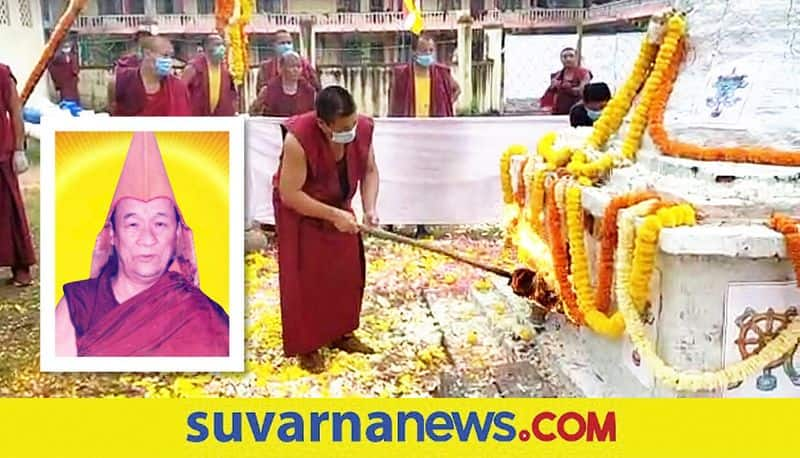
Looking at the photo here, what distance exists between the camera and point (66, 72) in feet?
5.86

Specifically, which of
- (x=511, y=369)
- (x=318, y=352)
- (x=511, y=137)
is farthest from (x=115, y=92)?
(x=511, y=369)

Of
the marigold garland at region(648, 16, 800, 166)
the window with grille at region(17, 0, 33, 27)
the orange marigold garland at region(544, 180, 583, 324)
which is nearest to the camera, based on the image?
the marigold garland at region(648, 16, 800, 166)

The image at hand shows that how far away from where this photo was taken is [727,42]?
1819mm

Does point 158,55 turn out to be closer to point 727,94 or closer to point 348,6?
point 348,6

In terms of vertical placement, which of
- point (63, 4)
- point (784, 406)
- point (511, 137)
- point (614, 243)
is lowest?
point (784, 406)

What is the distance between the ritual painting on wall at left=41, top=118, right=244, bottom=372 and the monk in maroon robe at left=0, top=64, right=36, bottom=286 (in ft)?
0.25

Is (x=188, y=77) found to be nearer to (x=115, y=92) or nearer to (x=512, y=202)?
(x=115, y=92)

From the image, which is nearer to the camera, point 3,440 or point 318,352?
point 3,440

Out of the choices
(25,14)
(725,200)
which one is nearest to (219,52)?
(25,14)

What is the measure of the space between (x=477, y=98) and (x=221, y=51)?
57 cm

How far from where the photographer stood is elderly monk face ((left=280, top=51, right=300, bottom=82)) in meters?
1.78

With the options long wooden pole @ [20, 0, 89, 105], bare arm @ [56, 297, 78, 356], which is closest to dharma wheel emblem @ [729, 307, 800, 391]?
bare arm @ [56, 297, 78, 356]

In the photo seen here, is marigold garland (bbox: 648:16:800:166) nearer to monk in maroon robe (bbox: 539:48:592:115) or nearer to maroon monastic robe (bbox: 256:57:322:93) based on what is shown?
monk in maroon robe (bbox: 539:48:592:115)

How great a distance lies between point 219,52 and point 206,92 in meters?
0.10
